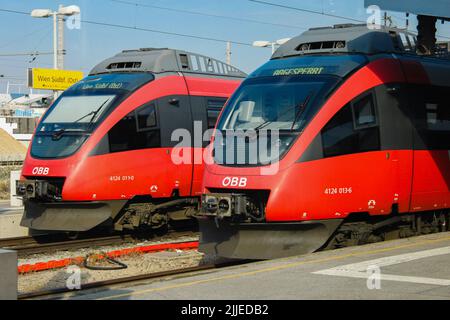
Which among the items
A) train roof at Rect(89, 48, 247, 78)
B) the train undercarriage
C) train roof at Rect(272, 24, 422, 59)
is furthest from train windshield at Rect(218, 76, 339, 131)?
train roof at Rect(89, 48, 247, 78)

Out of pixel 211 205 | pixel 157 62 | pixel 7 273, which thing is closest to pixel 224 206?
pixel 211 205

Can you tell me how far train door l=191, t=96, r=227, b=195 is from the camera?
16203mm

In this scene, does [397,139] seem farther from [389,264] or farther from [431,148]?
[389,264]

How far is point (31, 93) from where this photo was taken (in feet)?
355

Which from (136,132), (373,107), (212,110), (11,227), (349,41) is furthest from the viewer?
(11,227)

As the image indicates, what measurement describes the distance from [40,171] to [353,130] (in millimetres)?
6521

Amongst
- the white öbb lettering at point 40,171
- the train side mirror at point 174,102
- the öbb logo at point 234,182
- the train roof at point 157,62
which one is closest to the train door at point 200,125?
the train side mirror at point 174,102

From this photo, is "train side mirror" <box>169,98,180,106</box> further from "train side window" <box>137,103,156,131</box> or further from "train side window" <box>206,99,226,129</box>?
"train side window" <box>206,99,226,129</box>

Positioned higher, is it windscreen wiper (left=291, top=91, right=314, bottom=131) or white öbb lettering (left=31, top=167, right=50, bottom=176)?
windscreen wiper (left=291, top=91, right=314, bottom=131)

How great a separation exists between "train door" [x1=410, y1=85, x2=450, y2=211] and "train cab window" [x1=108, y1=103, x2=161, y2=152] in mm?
5403

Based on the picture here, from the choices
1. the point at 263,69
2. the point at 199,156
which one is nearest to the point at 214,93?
the point at 199,156

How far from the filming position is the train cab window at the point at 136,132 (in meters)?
15.0

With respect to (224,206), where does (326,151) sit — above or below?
above

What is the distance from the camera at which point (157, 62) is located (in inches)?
628
